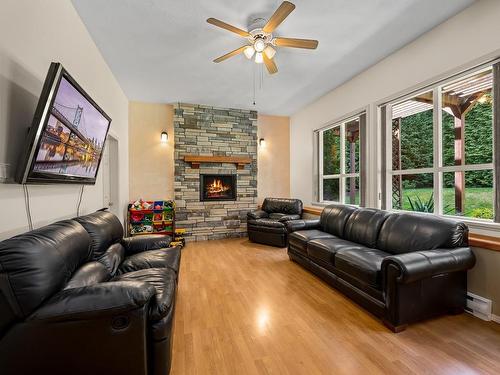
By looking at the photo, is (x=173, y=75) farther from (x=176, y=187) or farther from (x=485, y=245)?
(x=485, y=245)

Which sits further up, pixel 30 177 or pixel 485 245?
pixel 30 177

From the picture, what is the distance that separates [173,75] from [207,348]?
3.60m

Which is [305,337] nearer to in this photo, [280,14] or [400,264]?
[400,264]

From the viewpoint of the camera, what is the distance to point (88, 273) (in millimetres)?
1643

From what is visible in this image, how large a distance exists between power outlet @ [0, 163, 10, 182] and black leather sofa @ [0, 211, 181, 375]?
38 cm

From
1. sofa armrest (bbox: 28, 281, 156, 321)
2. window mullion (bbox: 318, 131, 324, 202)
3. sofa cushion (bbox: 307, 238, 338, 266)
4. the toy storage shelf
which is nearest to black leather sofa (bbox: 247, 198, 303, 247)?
window mullion (bbox: 318, 131, 324, 202)

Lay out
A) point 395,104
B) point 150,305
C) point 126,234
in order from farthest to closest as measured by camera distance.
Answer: point 126,234 → point 395,104 → point 150,305

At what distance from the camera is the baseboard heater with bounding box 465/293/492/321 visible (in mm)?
2021

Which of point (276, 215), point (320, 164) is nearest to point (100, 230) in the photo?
point (276, 215)

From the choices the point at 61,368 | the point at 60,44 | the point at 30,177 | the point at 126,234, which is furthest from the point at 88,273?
the point at 126,234

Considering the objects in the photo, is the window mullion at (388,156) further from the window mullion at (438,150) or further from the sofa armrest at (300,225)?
the sofa armrest at (300,225)

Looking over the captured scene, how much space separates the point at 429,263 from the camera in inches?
73.7

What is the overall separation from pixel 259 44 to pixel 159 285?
248cm

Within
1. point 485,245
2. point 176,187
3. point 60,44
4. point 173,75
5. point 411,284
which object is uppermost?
point 173,75
